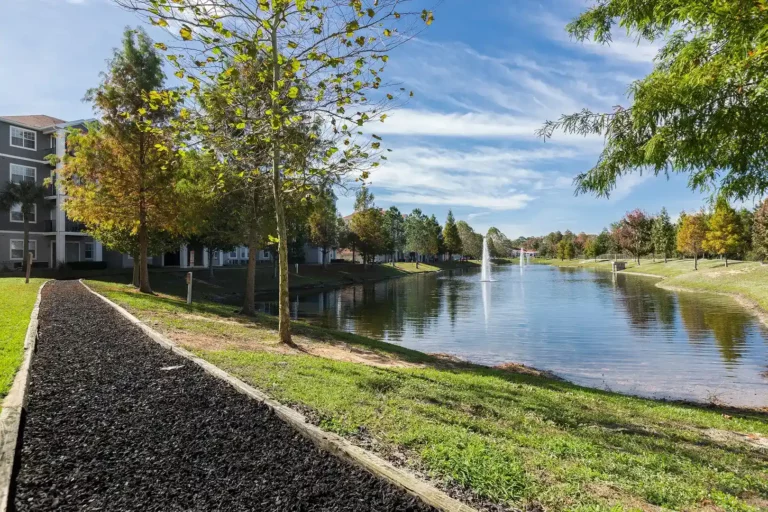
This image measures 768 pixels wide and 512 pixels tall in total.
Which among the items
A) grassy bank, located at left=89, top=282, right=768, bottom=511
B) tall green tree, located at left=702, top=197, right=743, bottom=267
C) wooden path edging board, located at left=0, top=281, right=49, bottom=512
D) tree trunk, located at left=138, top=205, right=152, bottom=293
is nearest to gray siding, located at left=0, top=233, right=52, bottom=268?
tree trunk, located at left=138, top=205, right=152, bottom=293

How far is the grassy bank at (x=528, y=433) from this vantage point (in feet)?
12.3

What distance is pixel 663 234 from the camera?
6769cm

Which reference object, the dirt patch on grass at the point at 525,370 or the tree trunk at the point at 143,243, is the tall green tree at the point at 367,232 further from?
the dirt patch on grass at the point at 525,370

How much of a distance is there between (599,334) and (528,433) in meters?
14.9

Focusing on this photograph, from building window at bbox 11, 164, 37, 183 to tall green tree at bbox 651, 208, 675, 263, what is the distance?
2829 inches

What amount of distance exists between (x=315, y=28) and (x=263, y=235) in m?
11.2

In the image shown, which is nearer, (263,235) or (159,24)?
(159,24)

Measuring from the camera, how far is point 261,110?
10.7 m

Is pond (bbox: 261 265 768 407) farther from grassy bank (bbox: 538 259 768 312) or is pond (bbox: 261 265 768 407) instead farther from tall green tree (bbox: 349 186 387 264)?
tall green tree (bbox: 349 186 387 264)

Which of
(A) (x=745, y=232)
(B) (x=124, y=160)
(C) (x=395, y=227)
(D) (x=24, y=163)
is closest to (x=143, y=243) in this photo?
(B) (x=124, y=160)

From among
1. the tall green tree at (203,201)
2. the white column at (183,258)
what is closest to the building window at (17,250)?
the white column at (183,258)

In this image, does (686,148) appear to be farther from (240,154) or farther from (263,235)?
(263,235)

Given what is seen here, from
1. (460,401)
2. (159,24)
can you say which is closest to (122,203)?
(159,24)

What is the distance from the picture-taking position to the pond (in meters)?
12.0
